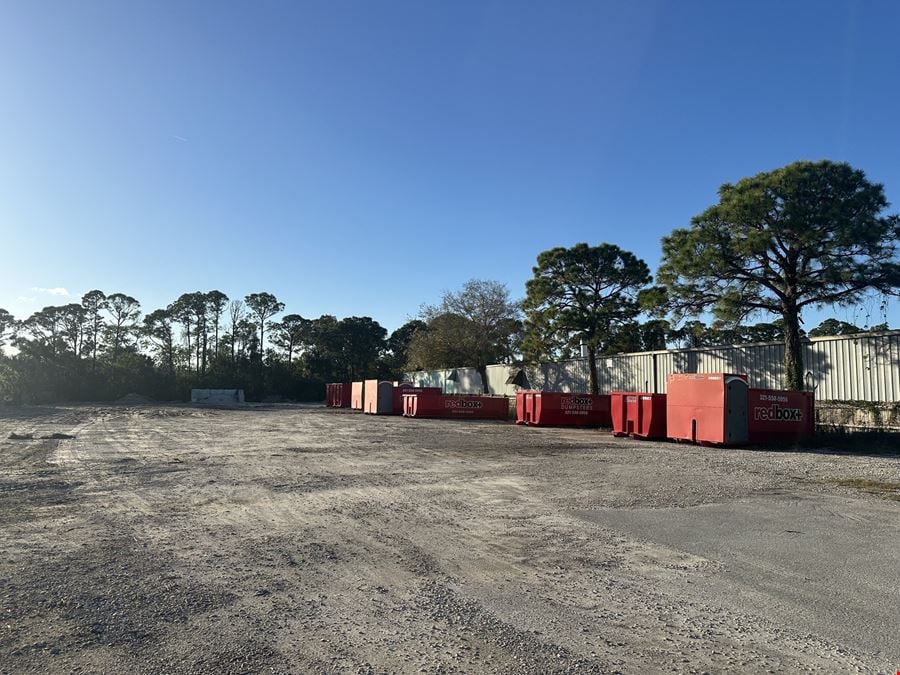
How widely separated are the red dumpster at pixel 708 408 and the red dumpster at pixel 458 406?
16619mm

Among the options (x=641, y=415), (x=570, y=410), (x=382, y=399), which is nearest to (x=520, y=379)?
(x=382, y=399)

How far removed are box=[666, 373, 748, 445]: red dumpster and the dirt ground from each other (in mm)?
6069

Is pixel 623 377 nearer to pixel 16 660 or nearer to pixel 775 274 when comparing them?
pixel 775 274

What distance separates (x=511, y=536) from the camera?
7215mm

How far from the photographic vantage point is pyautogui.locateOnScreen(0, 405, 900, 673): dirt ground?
406cm

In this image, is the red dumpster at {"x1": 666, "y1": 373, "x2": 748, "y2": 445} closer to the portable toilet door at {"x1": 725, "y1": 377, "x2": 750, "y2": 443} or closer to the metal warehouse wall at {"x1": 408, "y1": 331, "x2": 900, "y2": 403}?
the portable toilet door at {"x1": 725, "y1": 377, "x2": 750, "y2": 443}

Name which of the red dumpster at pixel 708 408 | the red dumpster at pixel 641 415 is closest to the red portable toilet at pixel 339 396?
the red dumpster at pixel 641 415

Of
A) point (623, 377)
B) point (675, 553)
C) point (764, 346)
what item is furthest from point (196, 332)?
point (675, 553)

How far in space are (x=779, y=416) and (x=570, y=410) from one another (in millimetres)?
10657

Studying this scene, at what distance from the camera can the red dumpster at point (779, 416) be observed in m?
18.7

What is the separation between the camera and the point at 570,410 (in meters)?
28.6

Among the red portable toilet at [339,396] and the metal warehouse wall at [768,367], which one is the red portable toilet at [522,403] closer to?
the metal warehouse wall at [768,367]

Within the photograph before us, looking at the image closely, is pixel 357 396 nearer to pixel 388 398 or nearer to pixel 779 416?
pixel 388 398

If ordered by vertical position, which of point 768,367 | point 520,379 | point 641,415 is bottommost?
Result: point 641,415
